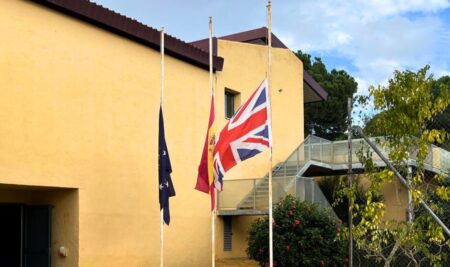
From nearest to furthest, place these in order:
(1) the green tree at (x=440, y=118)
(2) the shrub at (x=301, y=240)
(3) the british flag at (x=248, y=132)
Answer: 1. (1) the green tree at (x=440, y=118)
2. (3) the british flag at (x=248, y=132)
3. (2) the shrub at (x=301, y=240)

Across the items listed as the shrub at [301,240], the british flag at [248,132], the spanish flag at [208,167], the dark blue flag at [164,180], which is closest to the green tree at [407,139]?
the british flag at [248,132]

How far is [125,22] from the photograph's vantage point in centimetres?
1653

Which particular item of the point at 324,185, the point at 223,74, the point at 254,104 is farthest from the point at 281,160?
the point at 254,104

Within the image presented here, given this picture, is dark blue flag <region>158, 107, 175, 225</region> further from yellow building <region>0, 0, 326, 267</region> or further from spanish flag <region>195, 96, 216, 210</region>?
yellow building <region>0, 0, 326, 267</region>

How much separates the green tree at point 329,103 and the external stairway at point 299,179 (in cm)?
1576

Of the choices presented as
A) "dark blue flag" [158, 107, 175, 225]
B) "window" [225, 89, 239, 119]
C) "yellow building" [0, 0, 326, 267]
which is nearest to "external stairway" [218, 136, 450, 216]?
"yellow building" [0, 0, 326, 267]

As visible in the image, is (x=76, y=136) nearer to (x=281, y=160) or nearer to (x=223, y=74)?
(x=223, y=74)

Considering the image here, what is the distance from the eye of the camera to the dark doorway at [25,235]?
1491 cm

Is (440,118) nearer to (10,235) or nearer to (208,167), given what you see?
(208,167)

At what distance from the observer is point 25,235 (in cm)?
1550

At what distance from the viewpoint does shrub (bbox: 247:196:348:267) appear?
15.6 meters

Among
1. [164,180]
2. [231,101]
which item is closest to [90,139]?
[164,180]

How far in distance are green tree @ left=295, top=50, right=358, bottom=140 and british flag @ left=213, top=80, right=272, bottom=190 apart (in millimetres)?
30776

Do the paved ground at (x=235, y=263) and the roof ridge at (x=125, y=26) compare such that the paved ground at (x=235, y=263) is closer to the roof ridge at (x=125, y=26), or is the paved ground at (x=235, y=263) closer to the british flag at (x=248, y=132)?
the roof ridge at (x=125, y=26)
